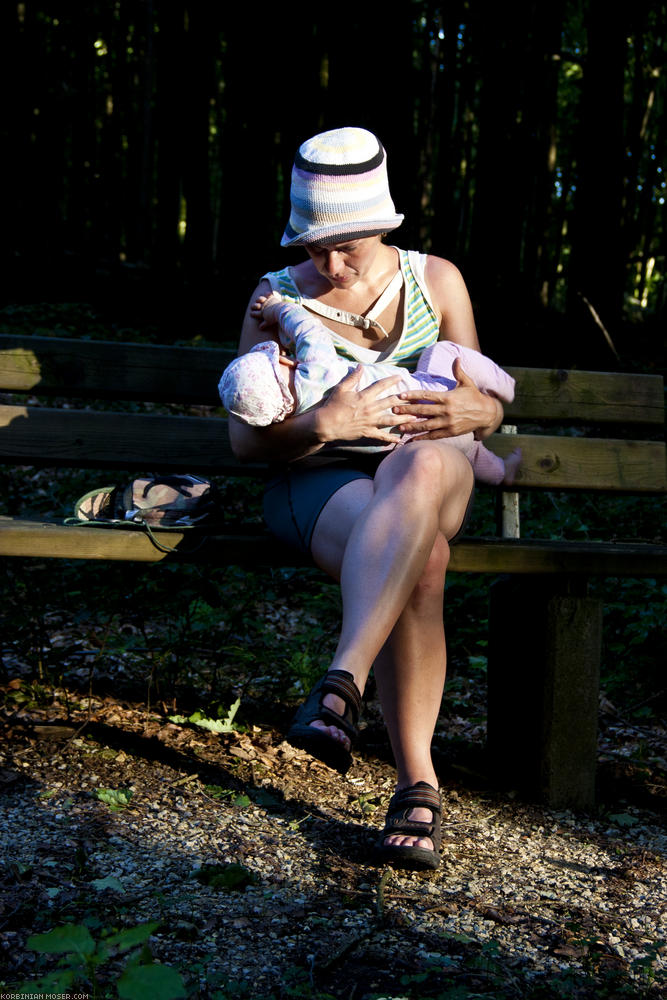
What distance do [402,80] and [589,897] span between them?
30.1 ft

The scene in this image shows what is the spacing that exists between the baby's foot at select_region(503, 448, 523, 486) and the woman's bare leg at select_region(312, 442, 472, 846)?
2.24ft

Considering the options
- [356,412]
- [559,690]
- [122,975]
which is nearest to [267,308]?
[356,412]

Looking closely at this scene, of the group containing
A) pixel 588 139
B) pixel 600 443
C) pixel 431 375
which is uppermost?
pixel 588 139

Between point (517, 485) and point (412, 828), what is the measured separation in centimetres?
134

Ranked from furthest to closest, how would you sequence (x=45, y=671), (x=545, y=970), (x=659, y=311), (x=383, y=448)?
A: (x=659, y=311)
(x=45, y=671)
(x=383, y=448)
(x=545, y=970)

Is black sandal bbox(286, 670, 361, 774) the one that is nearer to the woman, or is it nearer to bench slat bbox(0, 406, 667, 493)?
the woman

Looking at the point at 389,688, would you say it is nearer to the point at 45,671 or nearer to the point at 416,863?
the point at 416,863

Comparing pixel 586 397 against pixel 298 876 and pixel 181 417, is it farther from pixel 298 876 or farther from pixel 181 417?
pixel 298 876

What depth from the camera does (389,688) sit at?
2504mm

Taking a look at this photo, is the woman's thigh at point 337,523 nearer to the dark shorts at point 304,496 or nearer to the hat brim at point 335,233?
the dark shorts at point 304,496

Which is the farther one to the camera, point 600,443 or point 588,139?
point 588,139

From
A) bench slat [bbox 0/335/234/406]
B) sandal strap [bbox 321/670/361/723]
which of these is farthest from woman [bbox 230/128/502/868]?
bench slat [bbox 0/335/234/406]

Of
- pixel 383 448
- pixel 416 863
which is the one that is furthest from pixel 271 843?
pixel 383 448

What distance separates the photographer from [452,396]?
9.11ft
